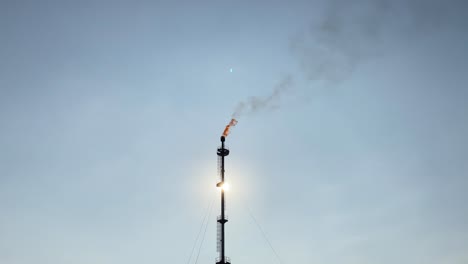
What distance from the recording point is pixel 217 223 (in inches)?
2188

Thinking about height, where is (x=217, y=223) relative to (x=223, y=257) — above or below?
above

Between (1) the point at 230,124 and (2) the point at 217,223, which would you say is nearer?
(2) the point at 217,223

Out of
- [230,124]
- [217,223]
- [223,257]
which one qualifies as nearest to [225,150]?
[230,124]

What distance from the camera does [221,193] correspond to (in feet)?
188

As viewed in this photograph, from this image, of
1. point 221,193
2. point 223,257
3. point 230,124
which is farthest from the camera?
point 230,124

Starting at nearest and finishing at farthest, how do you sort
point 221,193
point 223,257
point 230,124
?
point 223,257 → point 221,193 → point 230,124

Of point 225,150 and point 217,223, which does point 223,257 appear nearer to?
point 217,223

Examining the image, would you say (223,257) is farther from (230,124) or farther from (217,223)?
(230,124)

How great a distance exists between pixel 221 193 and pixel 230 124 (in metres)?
10.2

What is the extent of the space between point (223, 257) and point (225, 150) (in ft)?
46.4

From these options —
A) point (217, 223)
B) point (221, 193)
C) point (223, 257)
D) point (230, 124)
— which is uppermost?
point (230, 124)

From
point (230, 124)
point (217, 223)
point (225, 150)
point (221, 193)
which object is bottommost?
point (217, 223)

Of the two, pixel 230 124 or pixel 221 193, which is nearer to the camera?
pixel 221 193

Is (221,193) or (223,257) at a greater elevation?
(221,193)
